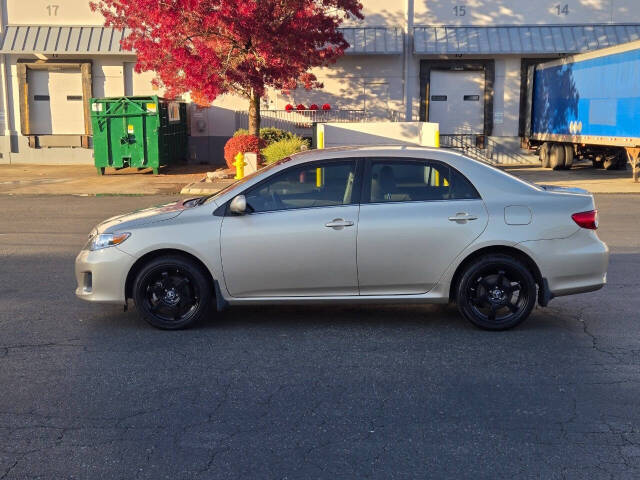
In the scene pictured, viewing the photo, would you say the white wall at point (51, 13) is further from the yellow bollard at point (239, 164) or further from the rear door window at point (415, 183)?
the rear door window at point (415, 183)

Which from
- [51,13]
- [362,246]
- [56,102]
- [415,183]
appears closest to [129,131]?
[56,102]

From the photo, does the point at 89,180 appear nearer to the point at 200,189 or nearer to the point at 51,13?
the point at 200,189

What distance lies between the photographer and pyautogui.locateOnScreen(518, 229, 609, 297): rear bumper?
264 inches

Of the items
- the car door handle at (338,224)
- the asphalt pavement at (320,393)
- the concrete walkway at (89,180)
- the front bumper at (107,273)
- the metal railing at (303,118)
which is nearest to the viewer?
the asphalt pavement at (320,393)

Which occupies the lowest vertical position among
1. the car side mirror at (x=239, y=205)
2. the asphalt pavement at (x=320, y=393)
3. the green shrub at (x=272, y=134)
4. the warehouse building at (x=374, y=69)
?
the asphalt pavement at (x=320, y=393)

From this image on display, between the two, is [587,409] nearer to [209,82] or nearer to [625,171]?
[209,82]

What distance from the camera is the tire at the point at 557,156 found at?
2467 cm

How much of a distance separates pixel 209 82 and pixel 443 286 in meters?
14.5

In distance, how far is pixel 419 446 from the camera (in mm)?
4480

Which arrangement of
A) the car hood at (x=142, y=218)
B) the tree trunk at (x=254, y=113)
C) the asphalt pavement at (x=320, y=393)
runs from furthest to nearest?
the tree trunk at (x=254, y=113), the car hood at (x=142, y=218), the asphalt pavement at (x=320, y=393)

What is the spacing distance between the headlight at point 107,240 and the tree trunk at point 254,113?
50.6 ft

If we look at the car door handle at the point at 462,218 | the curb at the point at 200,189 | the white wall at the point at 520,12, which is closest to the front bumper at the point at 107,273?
the car door handle at the point at 462,218

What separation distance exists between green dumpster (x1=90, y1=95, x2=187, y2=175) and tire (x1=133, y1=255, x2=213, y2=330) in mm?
16412

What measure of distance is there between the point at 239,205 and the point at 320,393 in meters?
2.02
